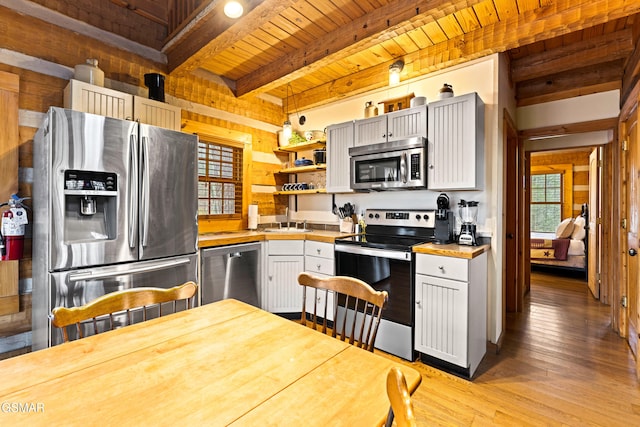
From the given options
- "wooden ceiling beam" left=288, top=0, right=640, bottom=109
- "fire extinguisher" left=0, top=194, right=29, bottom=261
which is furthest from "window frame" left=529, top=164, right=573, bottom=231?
"fire extinguisher" left=0, top=194, right=29, bottom=261

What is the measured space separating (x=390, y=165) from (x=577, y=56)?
2.06m

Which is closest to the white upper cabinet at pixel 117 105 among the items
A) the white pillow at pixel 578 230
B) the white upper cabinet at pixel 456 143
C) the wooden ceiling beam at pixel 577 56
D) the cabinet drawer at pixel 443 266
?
the white upper cabinet at pixel 456 143

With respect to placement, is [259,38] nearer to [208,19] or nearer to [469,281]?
[208,19]

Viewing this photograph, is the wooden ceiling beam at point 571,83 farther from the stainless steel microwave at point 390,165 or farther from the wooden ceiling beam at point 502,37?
the stainless steel microwave at point 390,165

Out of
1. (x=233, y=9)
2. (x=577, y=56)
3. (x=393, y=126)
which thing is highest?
(x=577, y=56)

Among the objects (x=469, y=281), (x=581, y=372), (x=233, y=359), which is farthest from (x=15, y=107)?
(x=581, y=372)

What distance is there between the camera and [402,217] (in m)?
3.13

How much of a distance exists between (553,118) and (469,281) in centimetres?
252

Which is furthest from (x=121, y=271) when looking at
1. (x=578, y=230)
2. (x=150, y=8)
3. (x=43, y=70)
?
(x=578, y=230)

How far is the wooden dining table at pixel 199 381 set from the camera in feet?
2.26

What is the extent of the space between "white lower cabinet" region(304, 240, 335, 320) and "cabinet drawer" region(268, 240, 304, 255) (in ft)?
0.22

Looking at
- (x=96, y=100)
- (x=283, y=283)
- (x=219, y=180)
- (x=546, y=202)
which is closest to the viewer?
(x=96, y=100)

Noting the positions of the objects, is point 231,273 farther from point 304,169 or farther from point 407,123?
point 407,123

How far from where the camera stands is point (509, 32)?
2.41 metres
